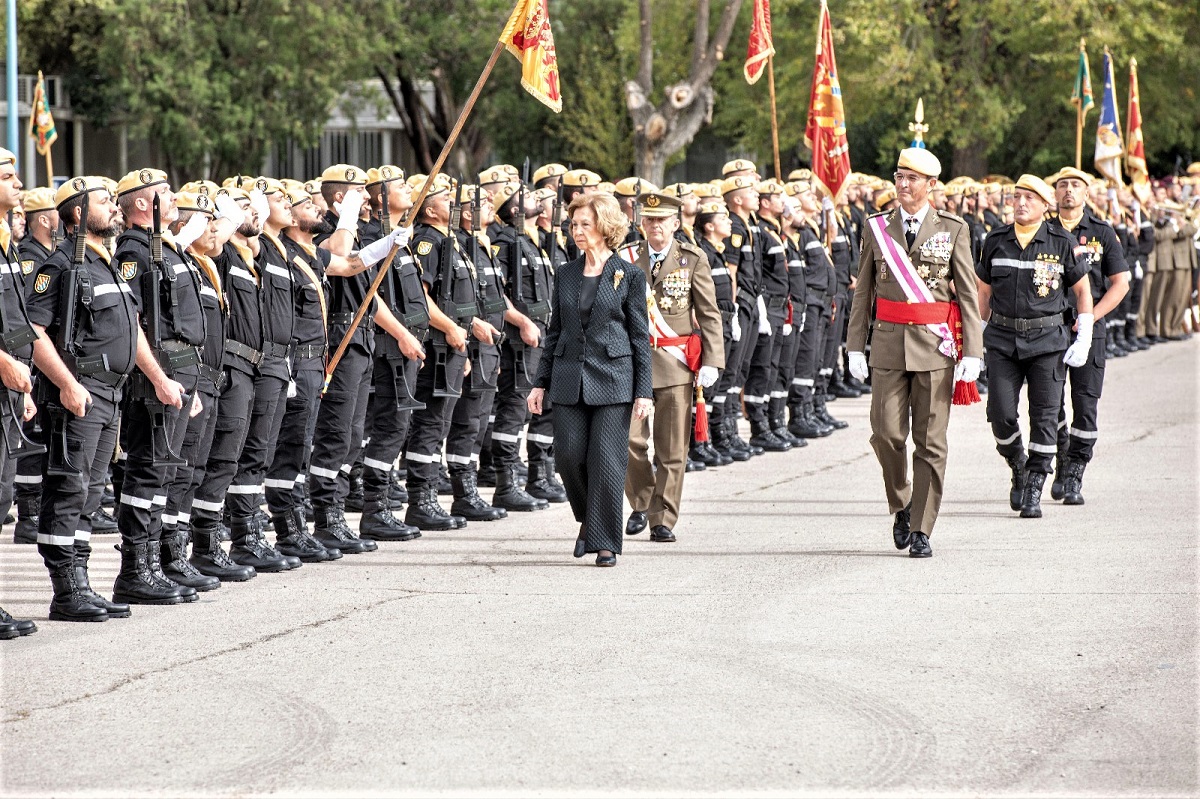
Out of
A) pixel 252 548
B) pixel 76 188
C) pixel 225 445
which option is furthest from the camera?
pixel 252 548

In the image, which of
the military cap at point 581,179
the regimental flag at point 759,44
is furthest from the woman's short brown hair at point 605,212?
the regimental flag at point 759,44

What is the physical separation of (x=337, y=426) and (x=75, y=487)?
2290mm

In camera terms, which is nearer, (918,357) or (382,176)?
(918,357)

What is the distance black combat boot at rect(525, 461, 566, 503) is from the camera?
40.8ft

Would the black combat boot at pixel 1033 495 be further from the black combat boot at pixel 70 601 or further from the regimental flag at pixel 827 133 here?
the regimental flag at pixel 827 133

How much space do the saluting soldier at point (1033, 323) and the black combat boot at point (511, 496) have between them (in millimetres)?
2974

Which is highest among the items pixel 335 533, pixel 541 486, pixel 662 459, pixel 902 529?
pixel 662 459

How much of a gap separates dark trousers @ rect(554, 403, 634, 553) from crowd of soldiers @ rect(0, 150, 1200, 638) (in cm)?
124

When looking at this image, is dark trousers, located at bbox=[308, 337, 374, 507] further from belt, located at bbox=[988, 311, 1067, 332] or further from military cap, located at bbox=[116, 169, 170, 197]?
belt, located at bbox=[988, 311, 1067, 332]

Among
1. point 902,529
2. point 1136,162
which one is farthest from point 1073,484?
point 1136,162

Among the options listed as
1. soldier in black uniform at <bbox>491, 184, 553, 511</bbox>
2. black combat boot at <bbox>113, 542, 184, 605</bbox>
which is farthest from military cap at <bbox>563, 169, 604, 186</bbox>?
black combat boot at <bbox>113, 542, 184, 605</bbox>

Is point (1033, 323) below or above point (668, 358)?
above

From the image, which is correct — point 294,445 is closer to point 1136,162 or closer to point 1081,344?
point 1081,344

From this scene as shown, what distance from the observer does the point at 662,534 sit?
10.6 m
